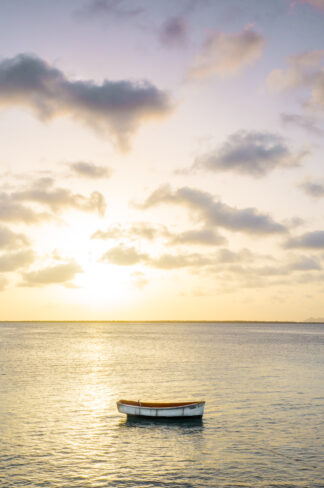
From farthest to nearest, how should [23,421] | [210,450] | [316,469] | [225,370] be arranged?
1. [225,370]
2. [23,421]
3. [210,450]
4. [316,469]

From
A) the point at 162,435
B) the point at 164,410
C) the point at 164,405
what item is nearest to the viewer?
the point at 162,435

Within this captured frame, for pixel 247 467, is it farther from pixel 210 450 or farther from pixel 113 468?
pixel 113 468

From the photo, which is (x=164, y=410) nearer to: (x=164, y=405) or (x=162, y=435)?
(x=164, y=405)

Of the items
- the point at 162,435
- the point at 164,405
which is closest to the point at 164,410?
the point at 164,405

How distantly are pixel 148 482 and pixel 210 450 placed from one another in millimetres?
8487

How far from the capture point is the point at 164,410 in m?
47.2

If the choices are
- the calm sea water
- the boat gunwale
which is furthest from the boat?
the calm sea water

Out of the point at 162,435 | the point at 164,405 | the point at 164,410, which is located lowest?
the point at 162,435

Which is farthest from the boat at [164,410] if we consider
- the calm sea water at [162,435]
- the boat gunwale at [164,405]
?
the calm sea water at [162,435]

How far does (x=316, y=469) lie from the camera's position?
34.1m

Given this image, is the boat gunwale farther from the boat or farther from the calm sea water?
the calm sea water

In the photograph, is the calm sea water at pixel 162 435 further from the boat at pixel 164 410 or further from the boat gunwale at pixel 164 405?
the boat gunwale at pixel 164 405

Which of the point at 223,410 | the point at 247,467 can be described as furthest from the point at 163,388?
the point at 247,467

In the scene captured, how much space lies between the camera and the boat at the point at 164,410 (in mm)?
47047
